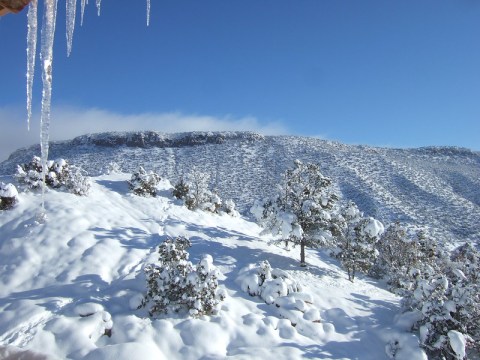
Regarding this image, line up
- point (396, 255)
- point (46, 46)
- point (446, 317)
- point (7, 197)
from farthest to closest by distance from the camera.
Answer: point (396, 255) → point (7, 197) → point (446, 317) → point (46, 46)

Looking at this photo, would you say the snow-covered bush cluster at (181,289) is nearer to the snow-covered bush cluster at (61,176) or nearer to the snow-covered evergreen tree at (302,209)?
the snow-covered evergreen tree at (302,209)

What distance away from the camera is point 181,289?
41.3 ft

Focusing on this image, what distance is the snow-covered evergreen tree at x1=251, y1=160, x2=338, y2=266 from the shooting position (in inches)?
753

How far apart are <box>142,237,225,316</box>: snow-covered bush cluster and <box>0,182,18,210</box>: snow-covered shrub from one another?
8.43m

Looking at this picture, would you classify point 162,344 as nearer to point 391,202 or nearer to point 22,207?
point 22,207

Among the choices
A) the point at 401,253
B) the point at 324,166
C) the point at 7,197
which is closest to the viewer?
the point at 7,197

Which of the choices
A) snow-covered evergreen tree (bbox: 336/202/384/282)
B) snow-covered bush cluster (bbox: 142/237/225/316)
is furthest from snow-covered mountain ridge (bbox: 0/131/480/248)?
snow-covered bush cluster (bbox: 142/237/225/316)

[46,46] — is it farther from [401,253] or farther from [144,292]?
[401,253]

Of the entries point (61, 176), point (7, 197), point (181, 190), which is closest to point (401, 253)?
point (181, 190)

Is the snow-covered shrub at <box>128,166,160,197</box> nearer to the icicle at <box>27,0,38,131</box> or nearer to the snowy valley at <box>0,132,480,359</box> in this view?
the snowy valley at <box>0,132,480,359</box>

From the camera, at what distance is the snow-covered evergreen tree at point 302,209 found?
19.1 meters

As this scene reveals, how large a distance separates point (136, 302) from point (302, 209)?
9.92 meters

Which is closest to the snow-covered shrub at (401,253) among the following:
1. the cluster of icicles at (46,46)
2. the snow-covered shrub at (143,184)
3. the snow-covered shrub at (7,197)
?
the snow-covered shrub at (143,184)

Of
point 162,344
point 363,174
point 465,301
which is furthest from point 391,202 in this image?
point 162,344
